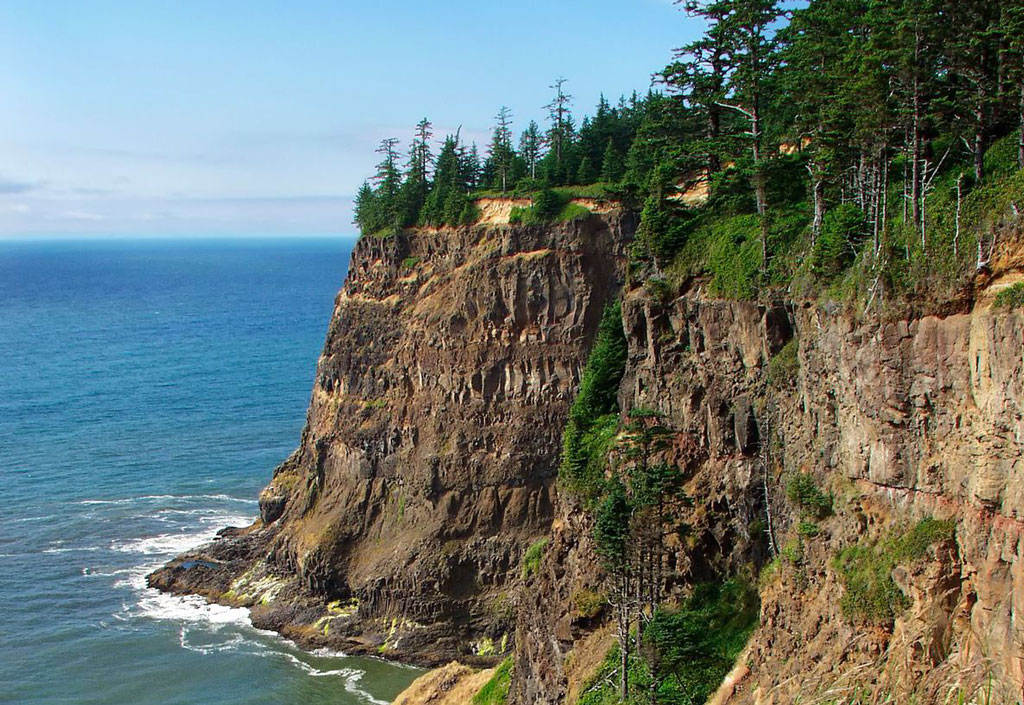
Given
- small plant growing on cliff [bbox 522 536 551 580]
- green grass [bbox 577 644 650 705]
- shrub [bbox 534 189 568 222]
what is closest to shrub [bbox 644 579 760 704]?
green grass [bbox 577 644 650 705]

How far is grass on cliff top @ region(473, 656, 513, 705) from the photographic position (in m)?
54.9

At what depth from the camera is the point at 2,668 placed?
6706 cm

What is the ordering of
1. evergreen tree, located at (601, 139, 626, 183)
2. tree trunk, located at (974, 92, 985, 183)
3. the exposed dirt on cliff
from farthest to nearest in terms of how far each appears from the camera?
evergreen tree, located at (601, 139, 626, 183)
the exposed dirt on cliff
tree trunk, located at (974, 92, 985, 183)

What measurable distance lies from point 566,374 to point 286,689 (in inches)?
1056

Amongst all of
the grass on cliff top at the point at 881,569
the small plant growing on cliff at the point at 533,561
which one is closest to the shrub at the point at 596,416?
the small plant growing on cliff at the point at 533,561

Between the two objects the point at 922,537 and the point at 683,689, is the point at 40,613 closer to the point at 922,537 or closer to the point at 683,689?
the point at 683,689

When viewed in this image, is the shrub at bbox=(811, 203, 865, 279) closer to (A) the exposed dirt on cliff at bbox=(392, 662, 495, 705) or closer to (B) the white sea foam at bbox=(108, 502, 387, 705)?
(A) the exposed dirt on cliff at bbox=(392, 662, 495, 705)

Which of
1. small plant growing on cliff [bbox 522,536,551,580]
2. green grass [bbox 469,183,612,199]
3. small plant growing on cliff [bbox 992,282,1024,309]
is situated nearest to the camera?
small plant growing on cliff [bbox 992,282,1024,309]

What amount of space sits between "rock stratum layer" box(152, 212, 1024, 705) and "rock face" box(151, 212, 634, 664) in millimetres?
156

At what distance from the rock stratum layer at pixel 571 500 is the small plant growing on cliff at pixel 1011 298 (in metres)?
0.34

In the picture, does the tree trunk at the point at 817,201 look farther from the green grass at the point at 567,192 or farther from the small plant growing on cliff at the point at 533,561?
the green grass at the point at 567,192

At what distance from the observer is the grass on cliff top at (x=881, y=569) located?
30.5 m

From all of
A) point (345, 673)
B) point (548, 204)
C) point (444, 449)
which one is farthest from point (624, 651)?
point (548, 204)

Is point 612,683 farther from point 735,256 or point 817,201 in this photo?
point 817,201
